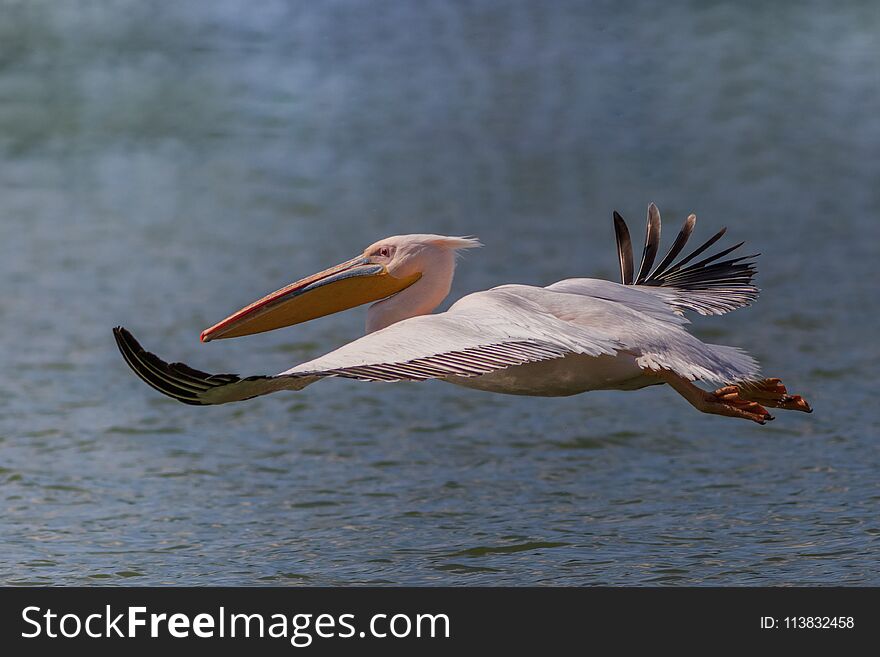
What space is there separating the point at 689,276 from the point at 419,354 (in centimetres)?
261

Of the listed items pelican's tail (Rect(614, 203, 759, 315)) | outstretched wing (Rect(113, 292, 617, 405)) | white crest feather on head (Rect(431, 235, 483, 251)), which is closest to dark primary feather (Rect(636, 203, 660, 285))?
pelican's tail (Rect(614, 203, 759, 315))

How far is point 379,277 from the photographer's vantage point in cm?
564

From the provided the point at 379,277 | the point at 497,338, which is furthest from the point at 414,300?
the point at 497,338

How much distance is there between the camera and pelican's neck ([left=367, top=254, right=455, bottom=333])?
5.56 metres

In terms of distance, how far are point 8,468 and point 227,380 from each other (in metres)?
5.40

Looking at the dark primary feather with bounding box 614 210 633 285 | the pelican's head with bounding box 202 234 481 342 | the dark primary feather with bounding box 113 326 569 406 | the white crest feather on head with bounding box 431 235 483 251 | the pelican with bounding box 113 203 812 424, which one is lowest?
the dark primary feather with bounding box 113 326 569 406

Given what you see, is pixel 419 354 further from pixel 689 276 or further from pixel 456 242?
pixel 689 276

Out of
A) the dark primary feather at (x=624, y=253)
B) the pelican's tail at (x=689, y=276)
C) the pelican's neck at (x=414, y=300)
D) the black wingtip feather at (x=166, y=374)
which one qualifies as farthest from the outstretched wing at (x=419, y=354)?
the dark primary feather at (x=624, y=253)

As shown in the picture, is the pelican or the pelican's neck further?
the pelican's neck

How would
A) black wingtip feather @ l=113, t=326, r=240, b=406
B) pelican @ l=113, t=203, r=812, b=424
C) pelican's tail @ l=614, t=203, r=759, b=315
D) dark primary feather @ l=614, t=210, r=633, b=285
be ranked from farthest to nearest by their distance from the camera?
dark primary feather @ l=614, t=210, r=633, b=285 → pelican's tail @ l=614, t=203, r=759, b=315 → pelican @ l=113, t=203, r=812, b=424 → black wingtip feather @ l=113, t=326, r=240, b=406

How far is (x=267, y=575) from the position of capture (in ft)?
22.3

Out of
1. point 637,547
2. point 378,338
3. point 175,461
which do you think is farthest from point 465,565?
point 175,461

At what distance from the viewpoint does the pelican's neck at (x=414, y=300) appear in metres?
5.56

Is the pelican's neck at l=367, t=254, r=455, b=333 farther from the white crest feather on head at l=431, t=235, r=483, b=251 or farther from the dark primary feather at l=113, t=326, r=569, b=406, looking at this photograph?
the dark primary feather at l=113, t=326, r=569, b=406
